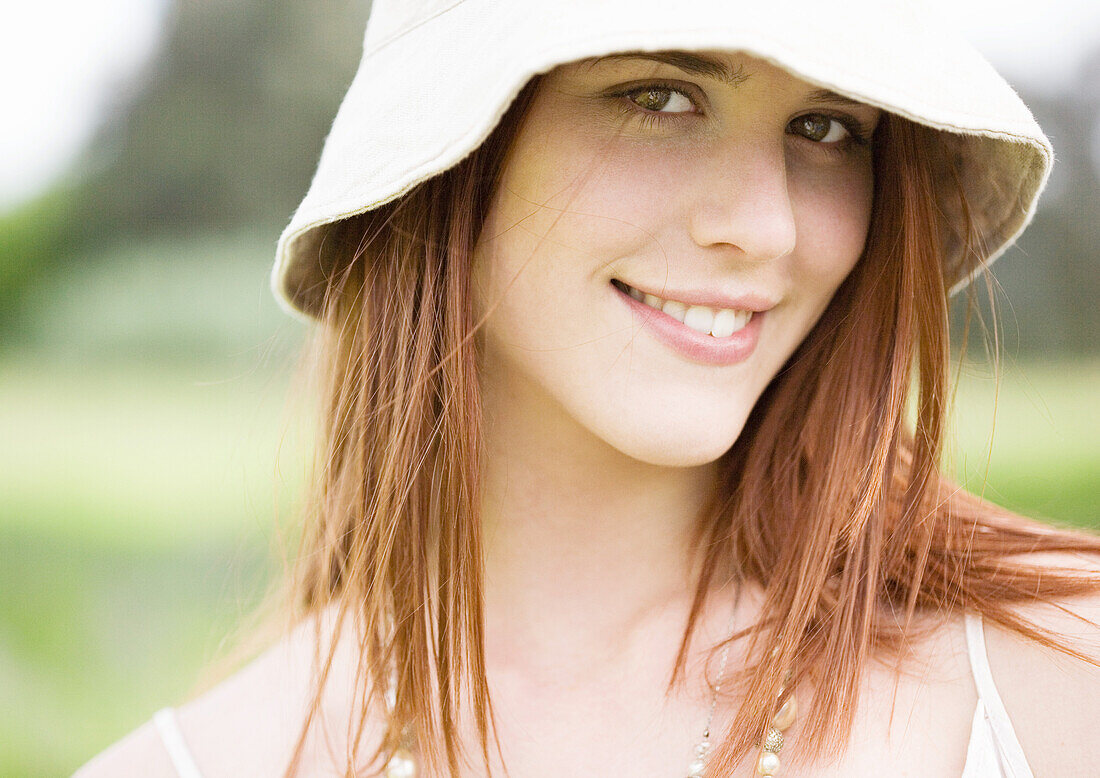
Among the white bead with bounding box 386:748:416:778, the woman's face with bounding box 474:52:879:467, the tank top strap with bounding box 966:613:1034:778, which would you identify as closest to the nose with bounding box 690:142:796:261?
the woman's face with bounding box 474:52:879:467

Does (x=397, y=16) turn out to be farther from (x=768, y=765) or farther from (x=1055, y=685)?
(x=1055, y=685)

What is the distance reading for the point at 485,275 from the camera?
138cm

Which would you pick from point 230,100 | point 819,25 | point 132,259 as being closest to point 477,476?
point 819,25

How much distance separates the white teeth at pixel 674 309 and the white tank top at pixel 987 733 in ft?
1.80

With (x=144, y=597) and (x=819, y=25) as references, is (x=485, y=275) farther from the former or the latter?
(x=144, y=597)

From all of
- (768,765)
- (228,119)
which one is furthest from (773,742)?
(228,119)

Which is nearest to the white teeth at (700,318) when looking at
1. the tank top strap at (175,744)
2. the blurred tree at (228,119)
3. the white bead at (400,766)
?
the white bead at (400,766)

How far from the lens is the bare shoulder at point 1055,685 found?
1179 mm

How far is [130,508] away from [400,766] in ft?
12.7

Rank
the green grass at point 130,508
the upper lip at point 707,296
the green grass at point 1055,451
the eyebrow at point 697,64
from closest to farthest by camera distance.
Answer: the eyebrow at point 697,64 → the upper lip at point 707,296 → the green grass at point 130,508 → the green grass at point 1055,451

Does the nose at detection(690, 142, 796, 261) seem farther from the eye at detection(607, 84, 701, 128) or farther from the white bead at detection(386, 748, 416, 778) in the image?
the white bead at detection(386, 748, 416, 778)

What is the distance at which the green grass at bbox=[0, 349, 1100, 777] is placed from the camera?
3934mm

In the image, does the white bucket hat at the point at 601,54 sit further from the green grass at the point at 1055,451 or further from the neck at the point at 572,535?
the green grass at the point at 1055,451

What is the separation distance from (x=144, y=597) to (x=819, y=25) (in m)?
4.24
